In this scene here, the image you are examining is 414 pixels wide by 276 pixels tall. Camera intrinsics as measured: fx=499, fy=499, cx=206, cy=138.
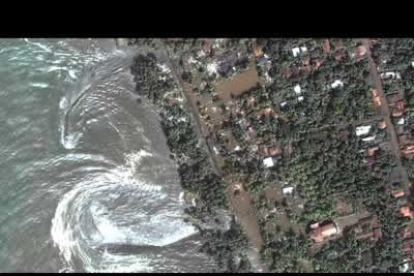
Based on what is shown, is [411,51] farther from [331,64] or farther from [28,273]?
[28,273]

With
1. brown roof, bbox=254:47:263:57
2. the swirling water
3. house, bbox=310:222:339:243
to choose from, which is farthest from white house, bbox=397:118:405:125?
the swirling water

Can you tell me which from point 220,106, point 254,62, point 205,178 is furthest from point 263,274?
point 254,62

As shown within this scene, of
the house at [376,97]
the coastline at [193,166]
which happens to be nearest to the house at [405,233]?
the house at [376,97]

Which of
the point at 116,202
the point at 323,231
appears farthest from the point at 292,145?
the point at 116,202

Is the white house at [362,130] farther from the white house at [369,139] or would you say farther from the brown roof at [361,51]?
the brown roof at [361,51]
